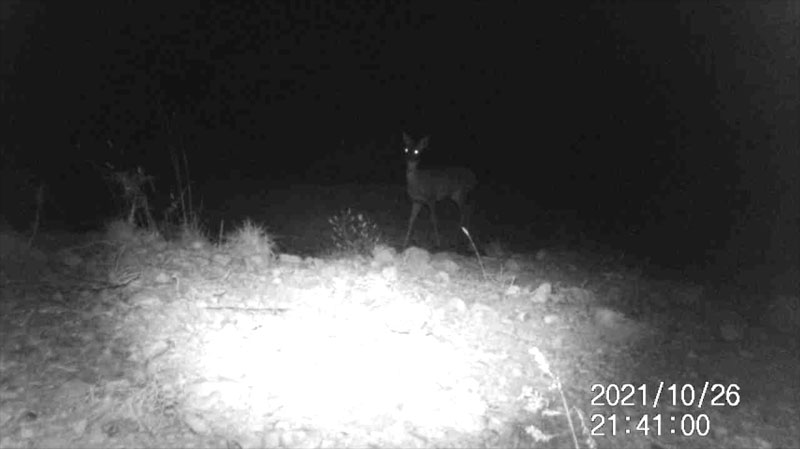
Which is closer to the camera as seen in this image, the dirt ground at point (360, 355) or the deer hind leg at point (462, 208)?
the dirt ground at point (360, 355)

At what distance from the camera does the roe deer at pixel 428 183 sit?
435 inches

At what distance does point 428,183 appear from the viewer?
1129cm

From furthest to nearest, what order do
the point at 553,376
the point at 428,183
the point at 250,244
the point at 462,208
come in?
the point at 462,208 → the point at 428,183 → the point at 250,244 → the point at 553,376

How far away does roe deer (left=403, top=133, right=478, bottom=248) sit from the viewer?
11047mm

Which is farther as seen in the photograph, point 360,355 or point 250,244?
point 250,244

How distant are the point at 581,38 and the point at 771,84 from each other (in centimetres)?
564

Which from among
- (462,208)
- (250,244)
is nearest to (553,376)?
(250,244)

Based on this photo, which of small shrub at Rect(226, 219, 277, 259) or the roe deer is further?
the roe deer

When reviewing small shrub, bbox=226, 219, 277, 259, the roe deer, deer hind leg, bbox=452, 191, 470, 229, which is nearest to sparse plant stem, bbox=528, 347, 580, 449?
small shrub, bbox=226, 219, 277, 259

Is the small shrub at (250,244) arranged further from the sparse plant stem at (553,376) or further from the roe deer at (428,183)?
the roe deer at (428,183)

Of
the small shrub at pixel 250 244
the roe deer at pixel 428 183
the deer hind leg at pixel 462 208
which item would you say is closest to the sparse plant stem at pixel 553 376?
the small shrub at pixel 250 244

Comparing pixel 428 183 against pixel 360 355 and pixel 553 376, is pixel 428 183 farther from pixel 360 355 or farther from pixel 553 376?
pixel 553 376

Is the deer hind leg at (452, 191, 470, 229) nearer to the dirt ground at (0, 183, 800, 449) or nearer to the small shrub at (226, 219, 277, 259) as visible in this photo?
the dirt ground at (0, 183, 800, 449)

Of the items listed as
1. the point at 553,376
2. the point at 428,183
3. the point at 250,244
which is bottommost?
the point at 553,376
